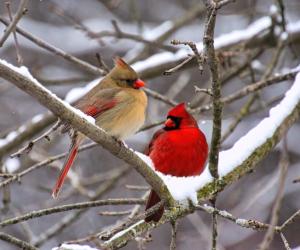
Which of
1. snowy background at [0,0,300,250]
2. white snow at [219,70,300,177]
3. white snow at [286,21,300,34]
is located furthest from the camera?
snowy background at [0,0,300,250]

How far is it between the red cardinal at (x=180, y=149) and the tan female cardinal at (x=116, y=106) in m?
0.18

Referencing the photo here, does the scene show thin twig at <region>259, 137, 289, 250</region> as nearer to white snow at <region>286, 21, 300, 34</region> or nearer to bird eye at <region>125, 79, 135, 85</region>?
bird eye at <region>125, 79, 135, 85</region>

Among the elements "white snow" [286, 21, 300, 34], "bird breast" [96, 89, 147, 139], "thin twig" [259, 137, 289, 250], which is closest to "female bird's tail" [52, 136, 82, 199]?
"bird breast" [96, 89, 147, 139]

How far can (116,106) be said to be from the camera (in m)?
3.64

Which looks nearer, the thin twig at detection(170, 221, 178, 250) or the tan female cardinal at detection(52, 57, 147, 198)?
the thin twig at detection(170, 221, 178, 250)

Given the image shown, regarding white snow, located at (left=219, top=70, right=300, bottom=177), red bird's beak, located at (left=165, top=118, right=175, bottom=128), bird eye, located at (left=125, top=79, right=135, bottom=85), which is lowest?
white snow, located at (left=219, top=70, right=300, bottom=177)

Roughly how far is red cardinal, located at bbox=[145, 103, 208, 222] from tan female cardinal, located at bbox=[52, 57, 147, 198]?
0.18 metres

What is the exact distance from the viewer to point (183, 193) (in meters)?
3.02

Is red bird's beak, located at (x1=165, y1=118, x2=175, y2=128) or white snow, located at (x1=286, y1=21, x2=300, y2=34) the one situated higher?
white snow, located at (x1=286, y1=21, x2=300, y2=34)

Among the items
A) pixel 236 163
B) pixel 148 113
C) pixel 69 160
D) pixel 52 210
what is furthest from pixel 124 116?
pixel 148 113

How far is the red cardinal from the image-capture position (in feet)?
11.5

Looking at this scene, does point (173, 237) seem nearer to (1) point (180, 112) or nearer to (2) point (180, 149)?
(2) point (180, 149)

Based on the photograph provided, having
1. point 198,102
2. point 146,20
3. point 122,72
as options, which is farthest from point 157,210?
point 146,20

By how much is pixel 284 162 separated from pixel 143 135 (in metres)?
3.45
